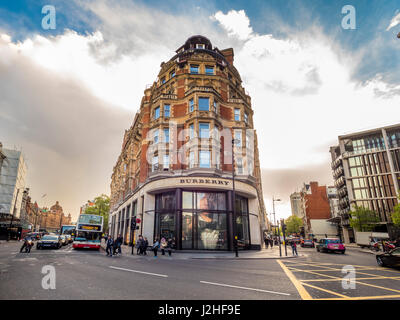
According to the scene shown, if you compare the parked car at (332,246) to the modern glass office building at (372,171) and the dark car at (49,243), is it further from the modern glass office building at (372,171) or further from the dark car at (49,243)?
the modern glass office building at (372,171)

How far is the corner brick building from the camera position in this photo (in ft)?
78.1

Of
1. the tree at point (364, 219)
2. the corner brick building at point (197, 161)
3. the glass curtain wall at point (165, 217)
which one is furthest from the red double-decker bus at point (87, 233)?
the tree at point (364, 219)

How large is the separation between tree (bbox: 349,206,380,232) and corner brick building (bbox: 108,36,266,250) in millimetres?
33245

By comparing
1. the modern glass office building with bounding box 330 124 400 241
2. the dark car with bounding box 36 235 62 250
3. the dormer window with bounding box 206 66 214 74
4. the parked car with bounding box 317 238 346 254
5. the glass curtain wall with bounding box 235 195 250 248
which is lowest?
the parked car with bounding box 317 238 346 254

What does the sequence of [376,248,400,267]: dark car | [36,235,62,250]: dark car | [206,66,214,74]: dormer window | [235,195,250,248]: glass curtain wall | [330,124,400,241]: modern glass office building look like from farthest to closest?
1. [330,124,400,241]: modern glass office building
2. [206,66,214,74]: dormer window
3. [235,195,250,248]: glass curtain wall
4. [36,235,62,250]: dark car
5. [376,248,400,267]: dark car

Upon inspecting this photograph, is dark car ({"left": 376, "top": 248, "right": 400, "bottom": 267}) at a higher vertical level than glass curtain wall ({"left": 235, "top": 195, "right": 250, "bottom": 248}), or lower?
lower

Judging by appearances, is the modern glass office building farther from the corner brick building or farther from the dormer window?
the dormer window

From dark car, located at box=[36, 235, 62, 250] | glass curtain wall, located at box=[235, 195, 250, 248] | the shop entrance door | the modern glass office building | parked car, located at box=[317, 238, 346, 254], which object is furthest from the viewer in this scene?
the modern glass office building

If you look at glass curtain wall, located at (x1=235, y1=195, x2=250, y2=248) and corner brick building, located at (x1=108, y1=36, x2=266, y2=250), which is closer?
corner brick building, located at (x1=108, y1=36, x2=266, y2=250)

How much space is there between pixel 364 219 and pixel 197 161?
43.2 metres

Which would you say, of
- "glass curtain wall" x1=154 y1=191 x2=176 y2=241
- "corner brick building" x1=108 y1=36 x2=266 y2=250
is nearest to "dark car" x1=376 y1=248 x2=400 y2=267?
A: "corner brick building" x1=108 y1=36 x2=266 y2=250
